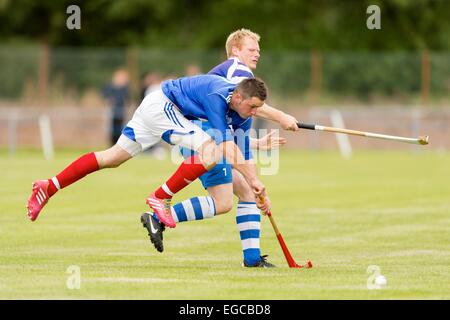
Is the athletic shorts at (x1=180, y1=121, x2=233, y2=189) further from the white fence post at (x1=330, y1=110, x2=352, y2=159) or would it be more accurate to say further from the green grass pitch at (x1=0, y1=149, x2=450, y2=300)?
the white fence post at (x1=330, y1=110, x2=352, y2=159)

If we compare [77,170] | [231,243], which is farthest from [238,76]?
[231,243]

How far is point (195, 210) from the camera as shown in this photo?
36.4 feet

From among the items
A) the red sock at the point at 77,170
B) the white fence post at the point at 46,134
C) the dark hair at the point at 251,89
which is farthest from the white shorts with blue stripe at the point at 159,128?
the white fence post at the point at 46,134

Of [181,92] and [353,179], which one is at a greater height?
[181,92]

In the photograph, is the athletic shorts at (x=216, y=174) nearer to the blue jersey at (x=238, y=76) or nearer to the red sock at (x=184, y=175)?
the blue jersey at (x=238, y=76)

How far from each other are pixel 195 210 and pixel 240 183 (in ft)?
1.67

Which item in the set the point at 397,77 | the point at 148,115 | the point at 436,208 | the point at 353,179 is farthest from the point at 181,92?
the point at 397,77

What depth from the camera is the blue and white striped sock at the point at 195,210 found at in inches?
436

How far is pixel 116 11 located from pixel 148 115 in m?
32.7

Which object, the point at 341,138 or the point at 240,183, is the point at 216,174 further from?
the point at 341,138

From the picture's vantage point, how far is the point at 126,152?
37.6 ft

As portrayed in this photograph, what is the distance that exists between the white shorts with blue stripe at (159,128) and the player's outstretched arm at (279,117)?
545 mm

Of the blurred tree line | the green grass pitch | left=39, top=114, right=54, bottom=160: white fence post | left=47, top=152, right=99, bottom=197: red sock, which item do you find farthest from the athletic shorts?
the blurred tree line
